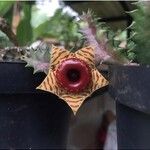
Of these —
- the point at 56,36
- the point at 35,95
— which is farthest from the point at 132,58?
the point at 56,36

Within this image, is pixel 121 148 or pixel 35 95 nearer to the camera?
pixel 121 148

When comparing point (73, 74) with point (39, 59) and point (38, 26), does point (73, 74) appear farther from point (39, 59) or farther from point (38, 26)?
point (38, 26)

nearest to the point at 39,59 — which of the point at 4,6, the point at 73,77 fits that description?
the point at 73,77

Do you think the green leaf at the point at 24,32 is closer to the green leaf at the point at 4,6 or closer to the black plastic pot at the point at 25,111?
the green leaf at the point at 4,6

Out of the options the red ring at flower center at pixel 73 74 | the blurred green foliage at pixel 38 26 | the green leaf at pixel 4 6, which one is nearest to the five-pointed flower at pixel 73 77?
the red ring at flower center at pixel 73 74

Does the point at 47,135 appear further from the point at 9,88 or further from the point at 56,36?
the point at 56,36
